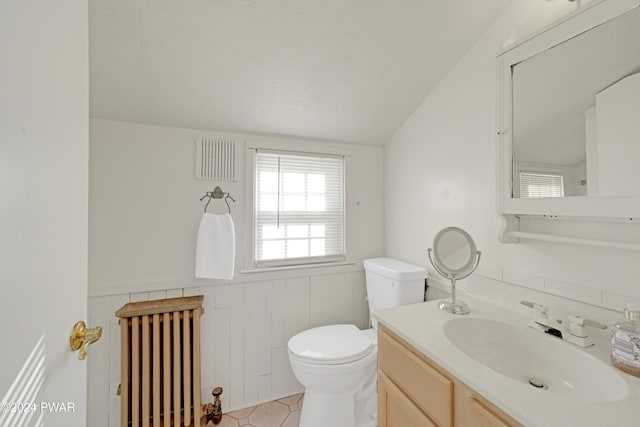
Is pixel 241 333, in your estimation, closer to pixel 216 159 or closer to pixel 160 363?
pixel 160 363

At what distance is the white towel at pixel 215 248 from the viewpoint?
5.19 feet

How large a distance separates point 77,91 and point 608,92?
1518mm

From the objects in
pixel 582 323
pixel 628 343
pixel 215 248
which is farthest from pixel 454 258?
pixel 215 248

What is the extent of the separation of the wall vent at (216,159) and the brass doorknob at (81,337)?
3.76ft

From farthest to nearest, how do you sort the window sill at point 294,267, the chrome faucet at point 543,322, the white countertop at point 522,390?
the window sill at point 294,267
the chrome faucet at point 543,322
the white countertop at point 522,390

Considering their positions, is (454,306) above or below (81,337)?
below

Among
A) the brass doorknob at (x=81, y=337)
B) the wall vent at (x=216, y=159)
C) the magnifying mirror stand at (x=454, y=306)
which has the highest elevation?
the wall vent at (x=216, y=159)

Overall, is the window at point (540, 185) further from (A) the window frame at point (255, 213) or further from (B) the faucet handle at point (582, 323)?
(A) the window frame at point (255, 213)

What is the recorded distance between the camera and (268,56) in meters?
1.31

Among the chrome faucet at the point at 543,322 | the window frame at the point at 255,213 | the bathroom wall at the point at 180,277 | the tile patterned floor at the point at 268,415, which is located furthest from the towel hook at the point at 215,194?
the chrome faucet at the point at 543,322

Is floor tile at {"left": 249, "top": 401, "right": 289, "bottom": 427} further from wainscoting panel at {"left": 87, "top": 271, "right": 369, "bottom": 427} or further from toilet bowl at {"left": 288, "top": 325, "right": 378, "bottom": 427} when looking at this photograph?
toilet bowl at {"left": 288, "top": 325, "right": 378, "bottom": 427}

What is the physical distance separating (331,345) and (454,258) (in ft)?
2.70

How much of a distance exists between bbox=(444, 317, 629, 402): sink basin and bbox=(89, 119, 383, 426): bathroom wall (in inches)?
42.1

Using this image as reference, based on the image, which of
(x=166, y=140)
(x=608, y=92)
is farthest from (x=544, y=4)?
(x=166, y=140)
